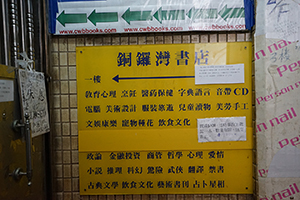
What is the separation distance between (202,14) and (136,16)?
2.31ft

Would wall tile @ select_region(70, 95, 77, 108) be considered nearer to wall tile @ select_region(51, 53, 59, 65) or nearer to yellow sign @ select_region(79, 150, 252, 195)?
wall tile @ select_region(51, 53, 59, 65)

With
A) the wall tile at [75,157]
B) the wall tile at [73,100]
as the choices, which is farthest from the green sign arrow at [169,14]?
the wall tile at [75,157]

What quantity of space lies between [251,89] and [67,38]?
2.10m

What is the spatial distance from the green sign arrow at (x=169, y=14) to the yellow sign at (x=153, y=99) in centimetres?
29

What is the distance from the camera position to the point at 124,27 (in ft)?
6.89

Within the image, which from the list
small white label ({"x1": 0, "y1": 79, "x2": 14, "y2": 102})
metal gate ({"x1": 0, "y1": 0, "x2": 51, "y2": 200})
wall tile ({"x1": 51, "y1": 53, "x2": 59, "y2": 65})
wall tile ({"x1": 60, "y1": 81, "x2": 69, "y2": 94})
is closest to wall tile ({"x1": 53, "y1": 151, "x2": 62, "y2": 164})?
metal gate ({"x1": 0, "y1": 0, "x2": 51, "y2": 200})

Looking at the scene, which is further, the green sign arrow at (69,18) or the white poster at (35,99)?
the green sign arrow at (69,18)

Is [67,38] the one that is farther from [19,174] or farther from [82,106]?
[19,174]

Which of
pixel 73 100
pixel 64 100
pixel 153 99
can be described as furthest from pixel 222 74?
pixel 64 100

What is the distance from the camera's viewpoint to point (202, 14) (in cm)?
208

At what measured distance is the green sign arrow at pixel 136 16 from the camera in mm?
2088

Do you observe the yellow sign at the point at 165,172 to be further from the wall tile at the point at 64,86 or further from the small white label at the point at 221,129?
the wall tile at the point at 64,86

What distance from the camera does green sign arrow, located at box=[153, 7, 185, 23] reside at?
2.08 meters

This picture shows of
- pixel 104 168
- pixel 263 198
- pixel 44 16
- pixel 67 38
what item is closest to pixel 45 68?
pixel 67 38
